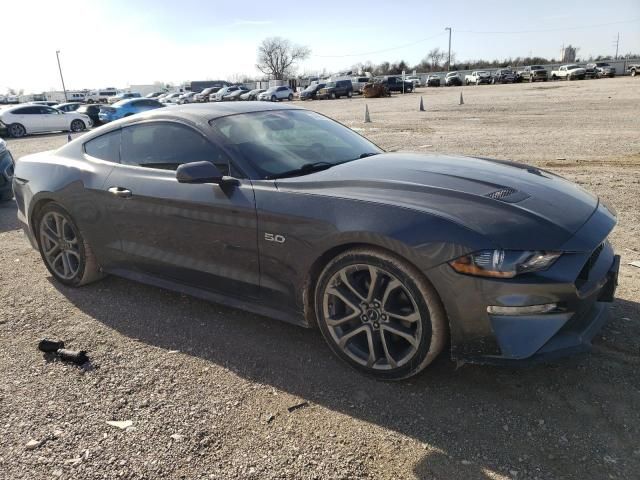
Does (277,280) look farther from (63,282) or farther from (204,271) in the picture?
(63,282)

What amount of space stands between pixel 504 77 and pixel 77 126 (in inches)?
2047

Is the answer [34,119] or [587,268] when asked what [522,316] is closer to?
[587,268]

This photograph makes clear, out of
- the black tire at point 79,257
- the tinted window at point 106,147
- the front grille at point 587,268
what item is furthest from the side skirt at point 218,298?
the front grille at point 587,268

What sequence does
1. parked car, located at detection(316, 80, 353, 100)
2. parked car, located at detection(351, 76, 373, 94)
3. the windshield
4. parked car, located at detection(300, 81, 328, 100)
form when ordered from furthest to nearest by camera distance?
parked car, located at detection(351, 76, 373, 94) → parked car, located at detection(300, 81, 328, 100) → parked car, located at detection(316, 80, 353, 100) → the windshield

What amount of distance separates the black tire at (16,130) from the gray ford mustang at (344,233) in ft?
72.5

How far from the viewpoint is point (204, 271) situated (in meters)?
3.49

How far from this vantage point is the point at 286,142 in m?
3.69

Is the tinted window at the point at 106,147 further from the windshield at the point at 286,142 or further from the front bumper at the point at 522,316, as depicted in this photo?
the front bumper at the point at 522,316

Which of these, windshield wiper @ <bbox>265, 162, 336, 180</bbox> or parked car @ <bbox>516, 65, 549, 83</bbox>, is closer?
windshield wiper @ <bbox>265, 162, 336, 180</bbox>

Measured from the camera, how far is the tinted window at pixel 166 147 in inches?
137

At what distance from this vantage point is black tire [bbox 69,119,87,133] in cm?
2425

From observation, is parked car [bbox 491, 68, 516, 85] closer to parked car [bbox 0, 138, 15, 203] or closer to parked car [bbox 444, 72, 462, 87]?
parked car [bbox 444, 72, 462, 87]

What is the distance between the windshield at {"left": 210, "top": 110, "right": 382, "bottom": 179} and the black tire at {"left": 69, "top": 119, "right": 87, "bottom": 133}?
23541 mm

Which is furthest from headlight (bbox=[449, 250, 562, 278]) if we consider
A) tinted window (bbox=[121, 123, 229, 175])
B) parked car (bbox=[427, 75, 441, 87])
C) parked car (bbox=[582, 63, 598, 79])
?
parked car (bbox=[427, 75, 441, 87])
